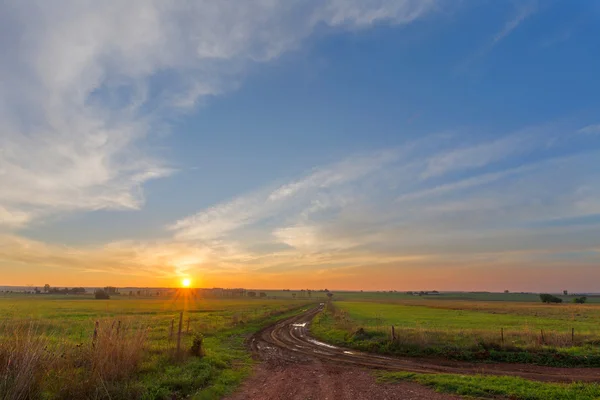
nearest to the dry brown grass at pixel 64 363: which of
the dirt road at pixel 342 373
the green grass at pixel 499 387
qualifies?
the dirt road at pixel 342 373

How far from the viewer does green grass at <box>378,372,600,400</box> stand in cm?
1377

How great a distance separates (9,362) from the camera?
959 cm

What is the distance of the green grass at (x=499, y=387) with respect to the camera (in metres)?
13.8

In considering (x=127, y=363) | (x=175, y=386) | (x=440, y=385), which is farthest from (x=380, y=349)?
(x=127, y=363)

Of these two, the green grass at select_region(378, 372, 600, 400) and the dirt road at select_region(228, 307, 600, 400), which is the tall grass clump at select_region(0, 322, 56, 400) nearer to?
the dirt road at select_region(228, 307, 600, 400)

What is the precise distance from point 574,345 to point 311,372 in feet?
64.6

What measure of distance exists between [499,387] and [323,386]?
706 centimetres

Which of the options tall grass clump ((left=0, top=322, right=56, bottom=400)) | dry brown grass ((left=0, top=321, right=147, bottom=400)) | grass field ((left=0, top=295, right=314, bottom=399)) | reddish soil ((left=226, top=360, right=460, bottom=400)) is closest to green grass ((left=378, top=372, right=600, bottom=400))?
reddish soil ((left=226, top=360, right=460, bottom=400))

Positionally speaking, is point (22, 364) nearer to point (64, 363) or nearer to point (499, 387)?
point (64, 363)

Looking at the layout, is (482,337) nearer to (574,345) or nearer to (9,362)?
(574,345)

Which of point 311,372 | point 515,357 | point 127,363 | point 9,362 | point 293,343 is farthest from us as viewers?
point 293,343

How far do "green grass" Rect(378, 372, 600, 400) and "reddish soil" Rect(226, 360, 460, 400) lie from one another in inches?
32.2

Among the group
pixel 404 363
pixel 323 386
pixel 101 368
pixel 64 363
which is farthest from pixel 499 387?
pixel 64 363

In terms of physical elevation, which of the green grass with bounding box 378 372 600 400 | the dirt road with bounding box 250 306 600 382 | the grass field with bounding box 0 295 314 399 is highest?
the grass field with bounding box 0 295 314 399
